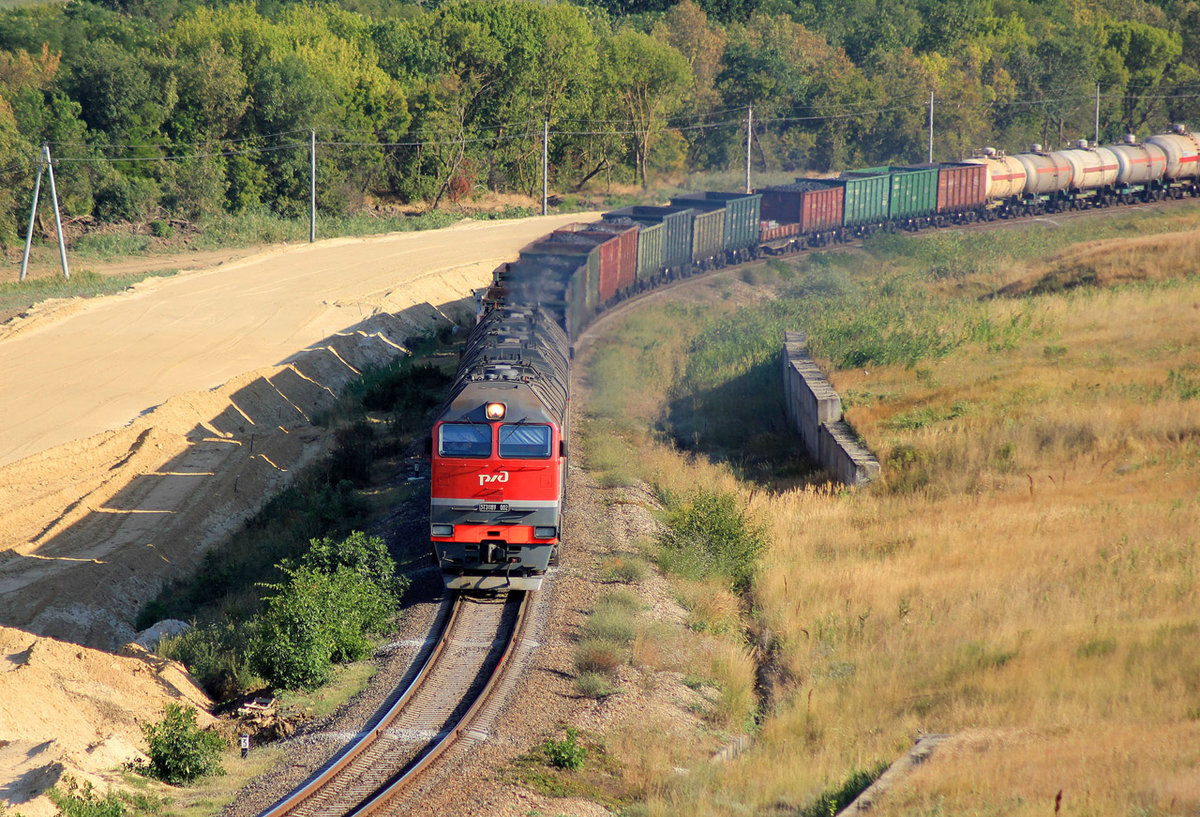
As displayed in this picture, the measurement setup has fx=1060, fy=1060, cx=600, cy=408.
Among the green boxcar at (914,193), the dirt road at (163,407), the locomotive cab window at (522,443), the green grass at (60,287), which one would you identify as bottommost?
the dirt road at (163,407)

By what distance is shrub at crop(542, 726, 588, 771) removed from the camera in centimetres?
1157

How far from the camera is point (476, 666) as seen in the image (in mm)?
14195

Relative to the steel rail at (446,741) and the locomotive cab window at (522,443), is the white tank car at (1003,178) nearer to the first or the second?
the locomotive cab window at (522,443)

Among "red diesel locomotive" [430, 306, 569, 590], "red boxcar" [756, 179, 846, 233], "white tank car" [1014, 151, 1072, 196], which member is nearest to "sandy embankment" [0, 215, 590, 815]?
"red diesel locomotive" [430, 306, 569, 590]

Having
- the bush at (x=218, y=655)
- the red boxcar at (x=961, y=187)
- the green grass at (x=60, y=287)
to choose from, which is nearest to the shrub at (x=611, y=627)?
the bush at (x=218, y=655)

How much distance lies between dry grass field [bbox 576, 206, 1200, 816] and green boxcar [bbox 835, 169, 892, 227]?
59.5 ft

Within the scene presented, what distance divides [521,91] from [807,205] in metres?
36.4

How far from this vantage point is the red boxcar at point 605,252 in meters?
35.7

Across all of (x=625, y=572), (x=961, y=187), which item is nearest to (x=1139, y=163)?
(x=961, y=187)

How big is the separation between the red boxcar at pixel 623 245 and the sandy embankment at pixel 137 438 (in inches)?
371

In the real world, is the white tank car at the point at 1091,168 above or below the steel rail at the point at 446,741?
above

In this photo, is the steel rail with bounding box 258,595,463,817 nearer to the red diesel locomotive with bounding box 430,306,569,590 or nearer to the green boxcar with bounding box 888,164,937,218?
→ the red diesel locomotive with bounding box 430,306,569,590

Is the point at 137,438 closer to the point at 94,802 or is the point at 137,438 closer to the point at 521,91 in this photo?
Result: the point at 94,802

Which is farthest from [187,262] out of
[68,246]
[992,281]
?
[992,281]
